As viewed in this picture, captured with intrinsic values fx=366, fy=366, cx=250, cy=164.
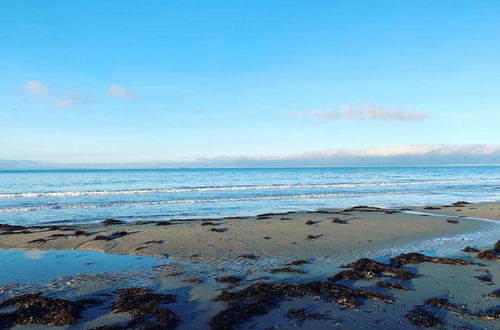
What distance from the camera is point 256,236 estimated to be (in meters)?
13.4

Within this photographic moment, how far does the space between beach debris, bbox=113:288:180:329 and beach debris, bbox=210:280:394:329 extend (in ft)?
2.42

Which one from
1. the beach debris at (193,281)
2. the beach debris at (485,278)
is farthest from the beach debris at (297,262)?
the beach debris at (485,278)

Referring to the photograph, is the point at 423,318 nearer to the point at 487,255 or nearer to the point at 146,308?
the point at 146,308

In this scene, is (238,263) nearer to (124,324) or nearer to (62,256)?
(124,324)

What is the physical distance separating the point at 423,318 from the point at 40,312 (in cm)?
618

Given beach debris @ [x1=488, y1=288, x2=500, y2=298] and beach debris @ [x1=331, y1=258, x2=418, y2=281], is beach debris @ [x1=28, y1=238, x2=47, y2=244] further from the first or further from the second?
beach debris @ [x1=488, y1=288, x2=500, y2=298]

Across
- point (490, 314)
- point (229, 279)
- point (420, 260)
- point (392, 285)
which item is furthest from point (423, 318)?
point (420, 260)

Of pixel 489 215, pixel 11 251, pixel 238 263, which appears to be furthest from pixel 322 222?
pixel 11 251

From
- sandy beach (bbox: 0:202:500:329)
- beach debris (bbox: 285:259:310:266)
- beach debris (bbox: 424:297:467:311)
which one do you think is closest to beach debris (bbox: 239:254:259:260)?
sandy beach (bbox: 0:202:500:329)

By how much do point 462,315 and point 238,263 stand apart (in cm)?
528

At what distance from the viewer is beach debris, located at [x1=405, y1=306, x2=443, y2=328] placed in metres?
5.61

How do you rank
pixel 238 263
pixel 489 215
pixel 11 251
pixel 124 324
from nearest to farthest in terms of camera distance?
pixel 124 324 → pixel 238 263 → pixel 11 251 → pixel 489 215

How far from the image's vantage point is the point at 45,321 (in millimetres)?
5762

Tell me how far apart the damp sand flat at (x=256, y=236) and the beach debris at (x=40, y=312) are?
14.3ft
